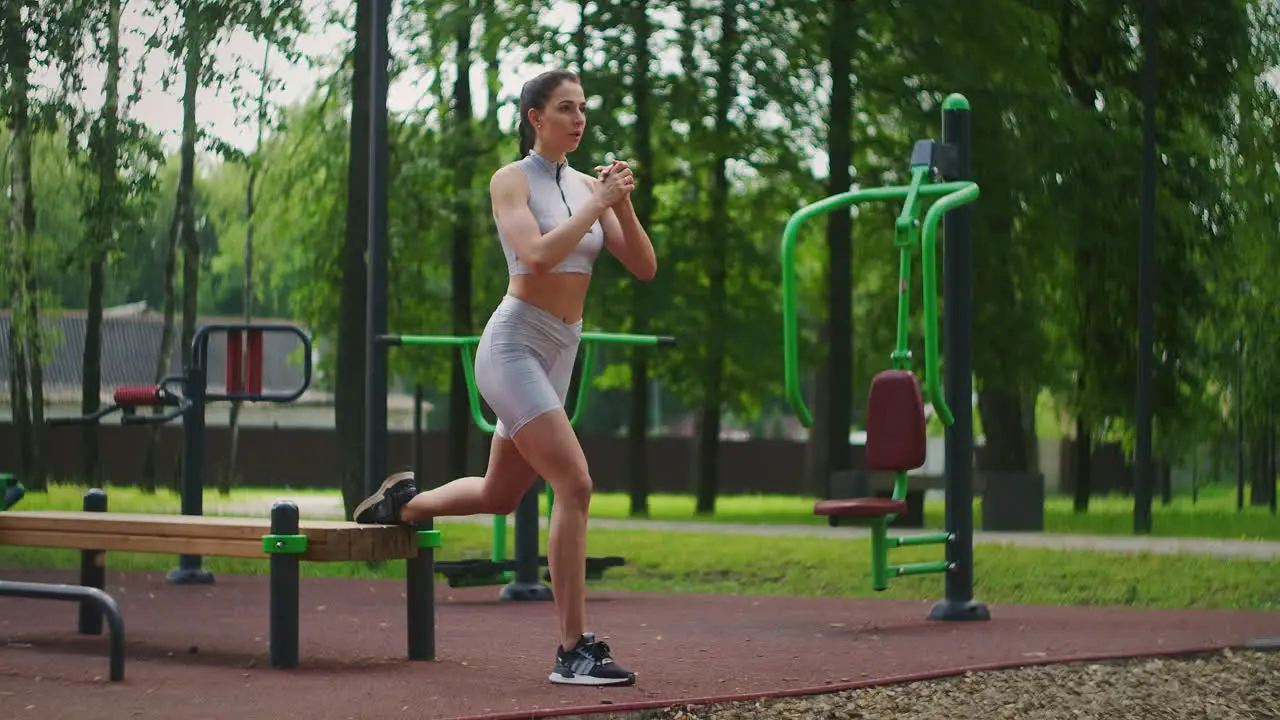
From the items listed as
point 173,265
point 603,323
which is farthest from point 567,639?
point 603,323

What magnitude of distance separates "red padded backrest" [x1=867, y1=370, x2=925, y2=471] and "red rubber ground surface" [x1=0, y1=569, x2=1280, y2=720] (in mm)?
824

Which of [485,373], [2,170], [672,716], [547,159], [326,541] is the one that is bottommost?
[672,716]

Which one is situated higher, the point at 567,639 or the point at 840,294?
the point at 840,294

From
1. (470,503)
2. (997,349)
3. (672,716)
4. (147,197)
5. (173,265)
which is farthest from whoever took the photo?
(997,349)

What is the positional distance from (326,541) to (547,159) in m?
1.70

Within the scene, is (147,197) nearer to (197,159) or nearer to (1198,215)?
(197,159)

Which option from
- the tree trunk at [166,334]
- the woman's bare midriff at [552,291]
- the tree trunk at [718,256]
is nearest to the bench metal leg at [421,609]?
the woman's bare midriff at [552,291]

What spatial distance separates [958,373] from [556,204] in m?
4.14

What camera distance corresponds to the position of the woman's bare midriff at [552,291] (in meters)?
6.33

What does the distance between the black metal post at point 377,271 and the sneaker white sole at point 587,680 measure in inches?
207

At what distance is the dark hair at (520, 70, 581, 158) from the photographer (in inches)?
254

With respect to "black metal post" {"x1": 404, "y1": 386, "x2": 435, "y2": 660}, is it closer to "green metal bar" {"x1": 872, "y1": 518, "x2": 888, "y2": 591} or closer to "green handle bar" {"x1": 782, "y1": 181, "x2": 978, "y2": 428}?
"green handle bar" {"x1": 782, "y1": 181, "x2": 978, "y2": 428}

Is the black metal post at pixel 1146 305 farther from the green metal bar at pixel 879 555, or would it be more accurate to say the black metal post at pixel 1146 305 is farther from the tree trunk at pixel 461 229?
the green metal bar at pixel 879 555

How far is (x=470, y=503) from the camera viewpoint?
22.2 ft
